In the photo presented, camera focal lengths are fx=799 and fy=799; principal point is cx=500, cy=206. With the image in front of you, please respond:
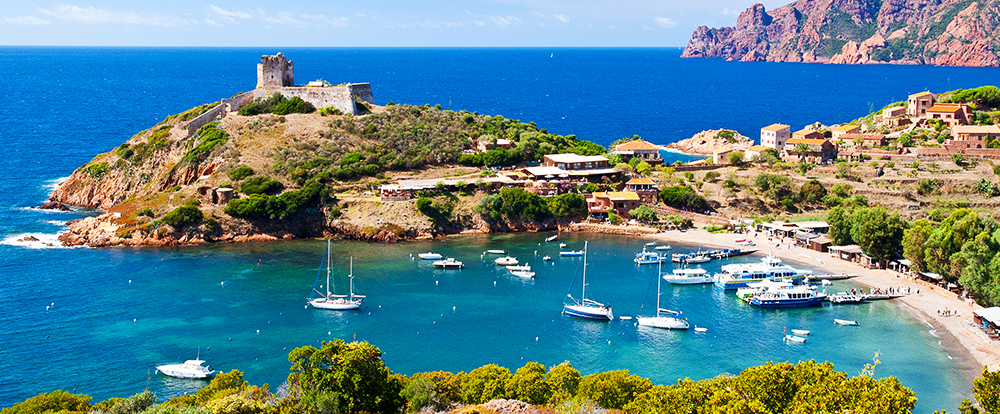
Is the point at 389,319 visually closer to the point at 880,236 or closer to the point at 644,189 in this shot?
the point at 644,189

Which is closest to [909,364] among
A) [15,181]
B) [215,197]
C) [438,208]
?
[438,208]

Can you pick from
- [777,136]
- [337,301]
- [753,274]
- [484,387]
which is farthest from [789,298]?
[777,136]

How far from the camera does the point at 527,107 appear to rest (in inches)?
7653

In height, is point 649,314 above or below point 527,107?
below

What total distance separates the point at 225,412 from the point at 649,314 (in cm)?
3228

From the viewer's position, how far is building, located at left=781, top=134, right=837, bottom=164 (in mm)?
97750

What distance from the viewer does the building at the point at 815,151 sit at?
3848 inches

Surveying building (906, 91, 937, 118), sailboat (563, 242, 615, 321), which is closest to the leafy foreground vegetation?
sailboat (563, 242, 615, 321)

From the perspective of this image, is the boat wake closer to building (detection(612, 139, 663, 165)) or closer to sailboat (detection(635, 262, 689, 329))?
sailboat (detection(635, 262, 689, 329))

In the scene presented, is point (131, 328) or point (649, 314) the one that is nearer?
point (131, 328)

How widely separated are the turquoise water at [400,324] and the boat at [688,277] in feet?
2.82

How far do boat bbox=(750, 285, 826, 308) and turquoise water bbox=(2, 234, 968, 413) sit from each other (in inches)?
35.0

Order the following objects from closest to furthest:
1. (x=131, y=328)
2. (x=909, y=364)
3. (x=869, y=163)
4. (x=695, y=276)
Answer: (x=909, y=364)
(x=131, y=328)
(x=695, y=276)
(x=869, y=163)

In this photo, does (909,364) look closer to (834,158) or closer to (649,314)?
(649,314)
